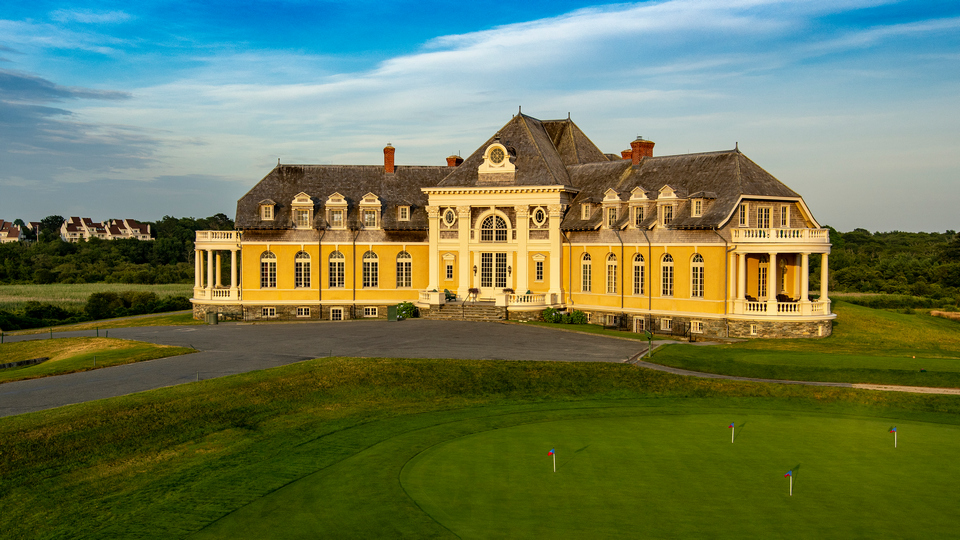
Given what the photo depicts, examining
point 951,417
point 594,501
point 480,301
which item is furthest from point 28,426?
point 480,301

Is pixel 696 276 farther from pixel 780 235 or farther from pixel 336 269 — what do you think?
pixel 336 269

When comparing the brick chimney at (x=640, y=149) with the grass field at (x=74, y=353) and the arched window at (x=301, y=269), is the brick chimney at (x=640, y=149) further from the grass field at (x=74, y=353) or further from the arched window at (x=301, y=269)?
the grass field at (x=74, y=353)

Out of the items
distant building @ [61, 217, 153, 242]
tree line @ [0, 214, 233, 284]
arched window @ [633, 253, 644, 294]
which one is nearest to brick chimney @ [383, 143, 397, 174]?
arched window @ [633, 253, 644, 294]

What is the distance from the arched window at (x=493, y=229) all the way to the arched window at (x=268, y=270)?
13.7m

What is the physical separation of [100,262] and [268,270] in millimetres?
66746

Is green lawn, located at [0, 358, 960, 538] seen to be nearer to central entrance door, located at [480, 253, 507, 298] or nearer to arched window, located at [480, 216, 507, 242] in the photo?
central entrance door, located at [480, 253, 507, 298]

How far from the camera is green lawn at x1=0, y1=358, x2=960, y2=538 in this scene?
12656 mm

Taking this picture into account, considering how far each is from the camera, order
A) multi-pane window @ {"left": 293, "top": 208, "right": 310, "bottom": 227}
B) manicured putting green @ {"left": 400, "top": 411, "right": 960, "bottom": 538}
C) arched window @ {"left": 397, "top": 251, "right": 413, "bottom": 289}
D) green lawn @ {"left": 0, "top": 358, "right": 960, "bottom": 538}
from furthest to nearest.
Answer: arched window @ {"left": 397, "top": 251, "right": 413, "bottom": 289} → multi-pane window @ {"left": 293, "top": 208, "right": 310, "bottom": 227} → green lawn @ {"left": 0, "top": 358, "right": 960, "bottom": 538} → manicured putting green @ {"left": 400, "top": 411, "right": 960, "bottom": 538}

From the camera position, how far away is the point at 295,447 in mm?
17734

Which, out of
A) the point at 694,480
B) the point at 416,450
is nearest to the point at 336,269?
the point at 416,450

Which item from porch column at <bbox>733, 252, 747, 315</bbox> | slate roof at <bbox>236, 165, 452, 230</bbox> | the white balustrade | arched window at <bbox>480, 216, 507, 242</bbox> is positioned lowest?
porch column at <bbox>733, 252, 747, 315</bbox>

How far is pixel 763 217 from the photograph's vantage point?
40.1m

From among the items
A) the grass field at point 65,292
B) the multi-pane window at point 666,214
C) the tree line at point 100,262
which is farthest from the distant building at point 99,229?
the multi-pane window at point 666,214

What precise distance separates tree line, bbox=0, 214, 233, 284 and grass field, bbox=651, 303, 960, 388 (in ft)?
262
